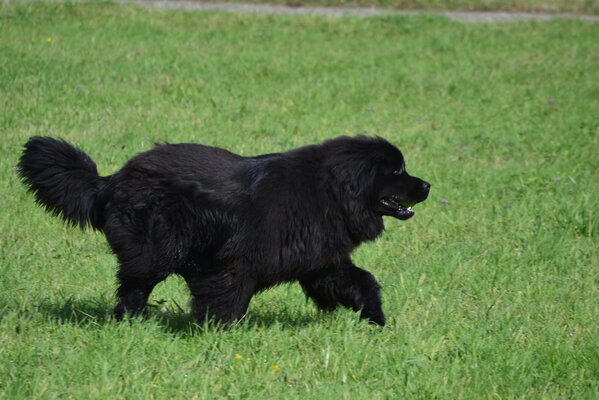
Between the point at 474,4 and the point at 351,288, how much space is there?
12.4 metres

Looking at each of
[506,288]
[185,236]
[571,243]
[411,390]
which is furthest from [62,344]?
[571,243]

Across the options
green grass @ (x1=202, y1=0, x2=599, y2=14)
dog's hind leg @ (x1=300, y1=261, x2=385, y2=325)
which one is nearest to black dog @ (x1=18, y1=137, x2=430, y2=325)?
dog's hind leg @ (x1=300, y1=261, x2=385, y2=325)

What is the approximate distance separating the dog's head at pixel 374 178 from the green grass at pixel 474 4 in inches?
440

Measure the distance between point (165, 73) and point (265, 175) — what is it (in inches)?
261

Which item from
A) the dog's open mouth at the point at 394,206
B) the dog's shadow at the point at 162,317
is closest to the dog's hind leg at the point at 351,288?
the dog's shadow at the point at 162,317

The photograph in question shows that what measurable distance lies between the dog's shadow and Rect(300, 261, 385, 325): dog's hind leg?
0.81 ft

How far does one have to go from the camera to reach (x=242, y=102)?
422 inches

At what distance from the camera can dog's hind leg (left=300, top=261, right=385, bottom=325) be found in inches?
216

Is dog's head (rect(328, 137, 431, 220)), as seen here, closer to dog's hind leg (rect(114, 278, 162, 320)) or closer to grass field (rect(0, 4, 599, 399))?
grass field (rect(0, 4, 599, 399))

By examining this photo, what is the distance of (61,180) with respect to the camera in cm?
523

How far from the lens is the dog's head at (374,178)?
5.27 metres

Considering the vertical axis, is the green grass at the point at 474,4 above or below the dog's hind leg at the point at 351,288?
above

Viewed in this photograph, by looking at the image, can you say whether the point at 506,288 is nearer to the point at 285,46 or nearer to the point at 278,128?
the point at 278,128

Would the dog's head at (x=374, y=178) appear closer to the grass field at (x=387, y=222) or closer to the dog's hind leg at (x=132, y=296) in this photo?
the grass field at (x=387, y=222)
